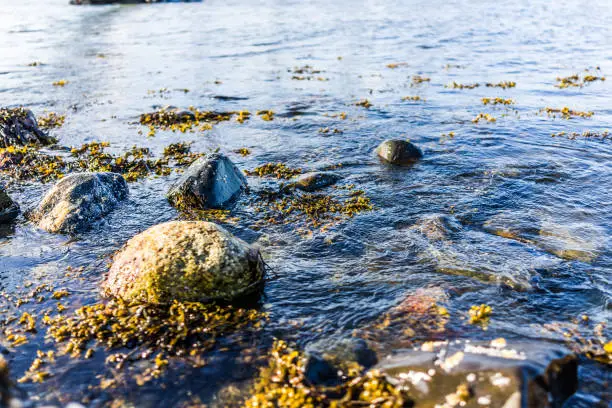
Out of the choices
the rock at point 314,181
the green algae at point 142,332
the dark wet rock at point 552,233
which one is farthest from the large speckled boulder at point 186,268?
the dark wet rock at point 552,233

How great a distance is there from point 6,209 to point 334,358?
25.8 ft

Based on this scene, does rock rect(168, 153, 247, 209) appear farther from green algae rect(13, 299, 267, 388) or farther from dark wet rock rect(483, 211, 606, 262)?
dark wet rock rect(483, 211, 606, 262)

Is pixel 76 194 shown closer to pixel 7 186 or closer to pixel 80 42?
pixel 7 186

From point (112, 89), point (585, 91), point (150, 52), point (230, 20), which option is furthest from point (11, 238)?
point (230, 20)

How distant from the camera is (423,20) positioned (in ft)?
143

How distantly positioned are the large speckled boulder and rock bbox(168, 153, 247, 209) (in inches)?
117

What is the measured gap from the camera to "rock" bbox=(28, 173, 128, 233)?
9344 mm

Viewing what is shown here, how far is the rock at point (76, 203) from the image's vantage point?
9.34m

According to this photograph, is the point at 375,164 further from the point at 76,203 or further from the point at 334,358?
the point at 334,358

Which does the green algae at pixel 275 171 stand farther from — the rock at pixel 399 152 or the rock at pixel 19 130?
the rock at pixel 19 130

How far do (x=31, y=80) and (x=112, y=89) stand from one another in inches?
219

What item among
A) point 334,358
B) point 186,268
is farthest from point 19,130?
point 334,358

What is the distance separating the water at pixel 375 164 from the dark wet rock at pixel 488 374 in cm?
62

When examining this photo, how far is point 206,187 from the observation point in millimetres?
10422
